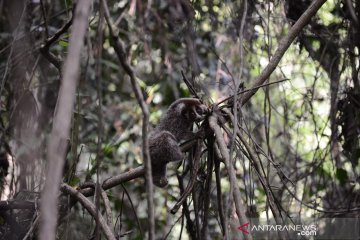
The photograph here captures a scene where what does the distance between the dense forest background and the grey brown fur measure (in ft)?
0.38

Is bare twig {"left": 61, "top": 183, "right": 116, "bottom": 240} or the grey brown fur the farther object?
the grey brown fur

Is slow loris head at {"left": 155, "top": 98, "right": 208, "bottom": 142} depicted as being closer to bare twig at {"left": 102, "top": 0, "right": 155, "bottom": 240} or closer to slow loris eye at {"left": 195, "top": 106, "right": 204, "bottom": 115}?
slow loris eye at {"left": 195, "top": 106, "right": 204, "bottom": 115}

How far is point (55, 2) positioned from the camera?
5.48 m

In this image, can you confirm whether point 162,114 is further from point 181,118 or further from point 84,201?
point 84,201

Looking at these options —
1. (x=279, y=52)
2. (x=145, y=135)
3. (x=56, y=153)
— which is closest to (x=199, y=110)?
(x=279, y=52)

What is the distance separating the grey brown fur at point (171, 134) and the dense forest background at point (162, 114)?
116 millimetres

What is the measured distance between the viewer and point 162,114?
15.6ft

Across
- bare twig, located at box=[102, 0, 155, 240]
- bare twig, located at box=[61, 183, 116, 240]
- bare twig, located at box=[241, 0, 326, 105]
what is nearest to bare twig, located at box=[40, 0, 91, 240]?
bare twig, located at box=[102, 0, 155, 240]

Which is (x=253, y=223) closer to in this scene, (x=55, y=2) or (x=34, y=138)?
(x=34, y=138)

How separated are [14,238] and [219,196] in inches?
56.6

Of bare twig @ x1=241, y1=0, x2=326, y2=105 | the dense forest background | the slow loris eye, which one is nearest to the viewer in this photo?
the dense forest background

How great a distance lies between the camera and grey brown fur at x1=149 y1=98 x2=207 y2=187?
10.8ft

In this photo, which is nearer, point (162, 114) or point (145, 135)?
point (145, 135)

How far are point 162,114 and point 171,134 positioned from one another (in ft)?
4.15
